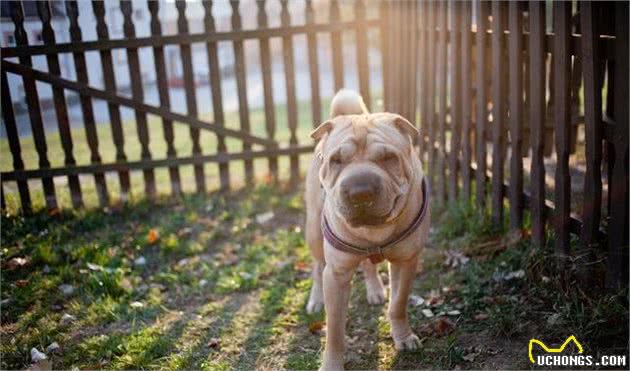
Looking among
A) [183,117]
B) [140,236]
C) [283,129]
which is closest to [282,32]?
[183,117]

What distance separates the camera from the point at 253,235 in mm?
5594

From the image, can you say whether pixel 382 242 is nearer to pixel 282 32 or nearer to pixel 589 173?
pixel 589 173

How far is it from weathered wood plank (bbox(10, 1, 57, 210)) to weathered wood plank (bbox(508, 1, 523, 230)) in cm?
440

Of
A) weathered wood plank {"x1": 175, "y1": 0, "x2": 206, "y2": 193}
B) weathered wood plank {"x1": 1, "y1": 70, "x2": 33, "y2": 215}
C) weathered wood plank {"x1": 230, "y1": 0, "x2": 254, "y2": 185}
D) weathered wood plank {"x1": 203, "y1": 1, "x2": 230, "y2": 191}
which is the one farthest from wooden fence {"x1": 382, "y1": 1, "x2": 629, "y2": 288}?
weathered wood plank {"x1": 1, "y1": 70, "x2": 33, "y2": 215}

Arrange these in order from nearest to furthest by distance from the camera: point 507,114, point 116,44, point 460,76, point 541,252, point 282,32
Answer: point 541,252
point 507,114
point 460,76
point 116,44
point 282,32

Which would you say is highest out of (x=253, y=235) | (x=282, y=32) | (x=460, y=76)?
(x=282, y=32)

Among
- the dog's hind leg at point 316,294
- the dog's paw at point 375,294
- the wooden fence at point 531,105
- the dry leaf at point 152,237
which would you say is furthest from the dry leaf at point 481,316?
the dry leaf at point 152,237

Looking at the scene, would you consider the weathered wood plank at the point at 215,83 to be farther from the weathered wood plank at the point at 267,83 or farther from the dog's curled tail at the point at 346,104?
the dog's curled tail at the point at 346,104

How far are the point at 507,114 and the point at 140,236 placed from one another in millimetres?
3320

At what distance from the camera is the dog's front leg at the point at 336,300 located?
3193 mm

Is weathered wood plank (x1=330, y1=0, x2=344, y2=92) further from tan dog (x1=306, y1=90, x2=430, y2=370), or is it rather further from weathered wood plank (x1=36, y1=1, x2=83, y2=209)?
tan dog (x1=306, y1=90, x2=430, y2=370)

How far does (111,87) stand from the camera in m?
6.22

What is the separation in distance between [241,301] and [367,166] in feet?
6.38

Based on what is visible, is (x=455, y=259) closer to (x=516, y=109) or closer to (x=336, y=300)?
(x=516, y=109)
